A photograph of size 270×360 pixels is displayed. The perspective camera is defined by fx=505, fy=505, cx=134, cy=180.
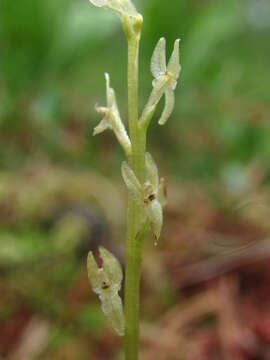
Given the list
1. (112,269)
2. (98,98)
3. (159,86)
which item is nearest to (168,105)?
(159,86)

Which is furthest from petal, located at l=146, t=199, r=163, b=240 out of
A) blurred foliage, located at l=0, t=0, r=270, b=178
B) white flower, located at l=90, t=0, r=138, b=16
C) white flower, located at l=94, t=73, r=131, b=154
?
blurred foliage, located at l=0, t=0, r=270, b=178

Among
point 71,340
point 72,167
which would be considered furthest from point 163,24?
point 71,340

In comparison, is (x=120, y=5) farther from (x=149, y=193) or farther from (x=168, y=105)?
(x=149, y=193)

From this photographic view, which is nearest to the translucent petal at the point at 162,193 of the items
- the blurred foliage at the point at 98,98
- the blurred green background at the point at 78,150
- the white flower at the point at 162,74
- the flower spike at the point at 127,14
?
the white flower at the point at 162,74

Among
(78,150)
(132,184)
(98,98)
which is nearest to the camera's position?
(132,184)

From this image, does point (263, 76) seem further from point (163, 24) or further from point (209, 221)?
point (209, 221)

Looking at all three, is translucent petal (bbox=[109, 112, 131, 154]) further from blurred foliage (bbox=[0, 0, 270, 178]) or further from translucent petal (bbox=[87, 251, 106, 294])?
blurred foliage (bbox=[0, 0, 270, 178])

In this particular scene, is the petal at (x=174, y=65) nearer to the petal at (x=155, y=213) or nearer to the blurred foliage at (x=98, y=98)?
the petal at (x=155, y=213)
